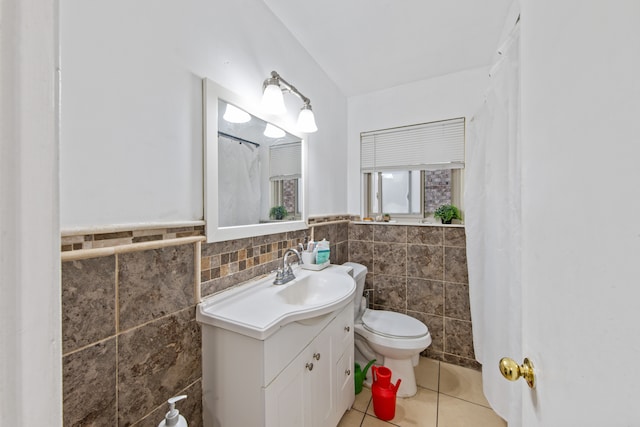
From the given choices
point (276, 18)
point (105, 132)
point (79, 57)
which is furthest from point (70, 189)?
point (276, 18)

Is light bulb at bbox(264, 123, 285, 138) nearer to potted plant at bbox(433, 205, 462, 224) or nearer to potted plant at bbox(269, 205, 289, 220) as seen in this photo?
potted plant at bbox(269, 205, 289, 220)

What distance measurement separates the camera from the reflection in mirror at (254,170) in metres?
1.09

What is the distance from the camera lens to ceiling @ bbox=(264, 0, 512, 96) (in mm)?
1322

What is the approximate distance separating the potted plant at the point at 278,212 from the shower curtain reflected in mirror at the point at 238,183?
0.37ft

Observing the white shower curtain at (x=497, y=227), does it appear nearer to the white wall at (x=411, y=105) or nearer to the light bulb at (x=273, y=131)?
the white wall at (x=411, y=105)

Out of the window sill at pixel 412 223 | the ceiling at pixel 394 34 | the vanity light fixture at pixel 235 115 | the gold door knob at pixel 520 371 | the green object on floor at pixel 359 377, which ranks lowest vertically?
the green object on floor at pixel 359 377

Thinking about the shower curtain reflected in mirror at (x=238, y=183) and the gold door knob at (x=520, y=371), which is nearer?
the gold door knob at (x=520, y=371)

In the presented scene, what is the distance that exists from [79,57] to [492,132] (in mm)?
1756

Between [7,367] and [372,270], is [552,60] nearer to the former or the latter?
[7,367]

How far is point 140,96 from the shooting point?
788mm

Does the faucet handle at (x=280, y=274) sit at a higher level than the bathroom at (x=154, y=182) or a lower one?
lower

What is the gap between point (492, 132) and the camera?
1.34 metres

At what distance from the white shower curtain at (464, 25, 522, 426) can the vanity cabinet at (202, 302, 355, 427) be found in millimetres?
863

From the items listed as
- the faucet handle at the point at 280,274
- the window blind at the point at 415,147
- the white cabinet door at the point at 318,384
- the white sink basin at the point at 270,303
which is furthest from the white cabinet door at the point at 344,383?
the window blind at the point at 415,147
